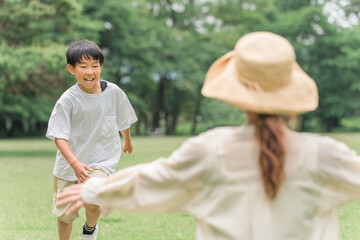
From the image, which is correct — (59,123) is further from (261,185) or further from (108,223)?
(261,185)

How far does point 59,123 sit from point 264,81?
2.26 metres

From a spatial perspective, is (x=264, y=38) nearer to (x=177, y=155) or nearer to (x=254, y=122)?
(x=254, y=122)

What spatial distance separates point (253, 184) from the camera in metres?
1.98

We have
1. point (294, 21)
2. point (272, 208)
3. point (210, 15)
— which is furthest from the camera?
point (210, 15)

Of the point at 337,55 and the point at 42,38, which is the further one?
the point at 337,55

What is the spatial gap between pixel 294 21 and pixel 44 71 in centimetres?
2507

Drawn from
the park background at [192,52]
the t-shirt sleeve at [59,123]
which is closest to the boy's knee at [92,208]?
the t-shirt sleeve at [59,123]

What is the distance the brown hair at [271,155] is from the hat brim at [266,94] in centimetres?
7

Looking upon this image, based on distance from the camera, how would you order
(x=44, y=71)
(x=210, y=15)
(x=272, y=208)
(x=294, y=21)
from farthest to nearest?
1. (x=210, y=15)
2. (x=294, y=21)
3. (x=44, y=71)
4. (x=272, y=208)

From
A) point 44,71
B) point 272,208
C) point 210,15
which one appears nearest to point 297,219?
point 272,208

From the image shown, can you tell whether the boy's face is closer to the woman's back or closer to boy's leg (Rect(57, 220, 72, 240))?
boy's leg (Rect(57, 220, 72, 240))

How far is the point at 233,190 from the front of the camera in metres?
1.99

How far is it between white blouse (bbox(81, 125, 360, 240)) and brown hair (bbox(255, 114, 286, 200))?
0.12ft

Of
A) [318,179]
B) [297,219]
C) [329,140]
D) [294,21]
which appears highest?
[329,140]
